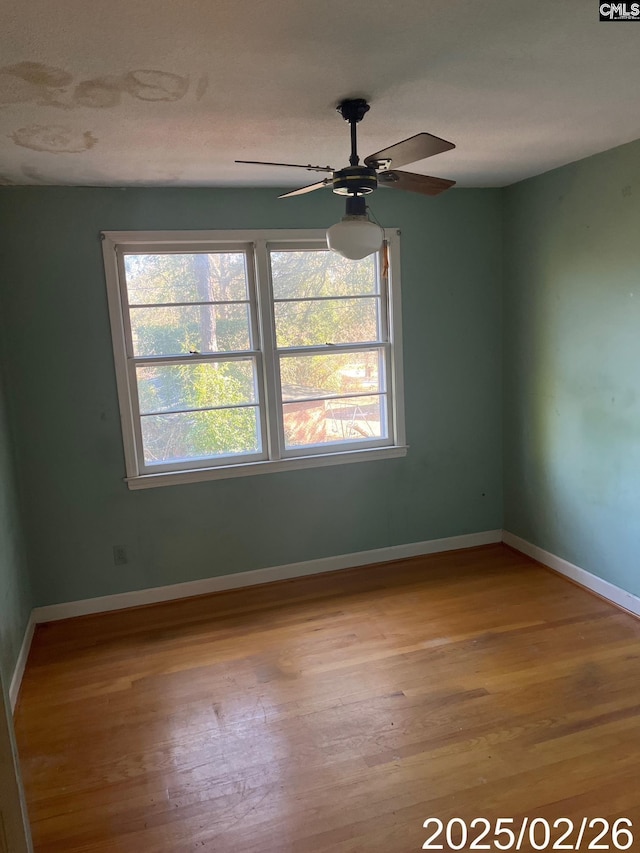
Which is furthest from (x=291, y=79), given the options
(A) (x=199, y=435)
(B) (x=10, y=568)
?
(B) (x=10, y=568)

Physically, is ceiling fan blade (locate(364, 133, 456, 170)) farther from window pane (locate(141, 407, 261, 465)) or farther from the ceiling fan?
window pane (locate(141, 407, 261, 465))

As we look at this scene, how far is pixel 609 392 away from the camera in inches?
130

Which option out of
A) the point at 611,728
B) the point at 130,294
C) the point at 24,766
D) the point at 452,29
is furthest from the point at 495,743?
the point at 130,294

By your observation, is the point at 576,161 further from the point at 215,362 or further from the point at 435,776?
the point at 435,776

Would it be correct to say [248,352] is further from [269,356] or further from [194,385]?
[194,385]

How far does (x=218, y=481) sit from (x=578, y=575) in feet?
7.45

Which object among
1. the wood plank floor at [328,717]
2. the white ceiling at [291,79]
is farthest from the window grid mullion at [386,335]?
the wood plank floor at [328,717]

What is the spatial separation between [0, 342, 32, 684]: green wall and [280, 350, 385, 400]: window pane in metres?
1.60


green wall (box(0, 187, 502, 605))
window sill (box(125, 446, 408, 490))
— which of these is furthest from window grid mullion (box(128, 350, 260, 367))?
window sill (box(125, 446, 408, 490))

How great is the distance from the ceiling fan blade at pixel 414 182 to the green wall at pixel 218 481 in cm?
139

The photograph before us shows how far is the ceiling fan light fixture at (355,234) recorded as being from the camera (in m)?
2.18

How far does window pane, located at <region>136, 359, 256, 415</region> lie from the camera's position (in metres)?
3.56

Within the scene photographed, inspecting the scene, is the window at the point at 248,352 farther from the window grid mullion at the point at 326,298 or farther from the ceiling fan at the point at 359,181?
the ceiling fan at the point at 359,181

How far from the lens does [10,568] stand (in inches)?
119
